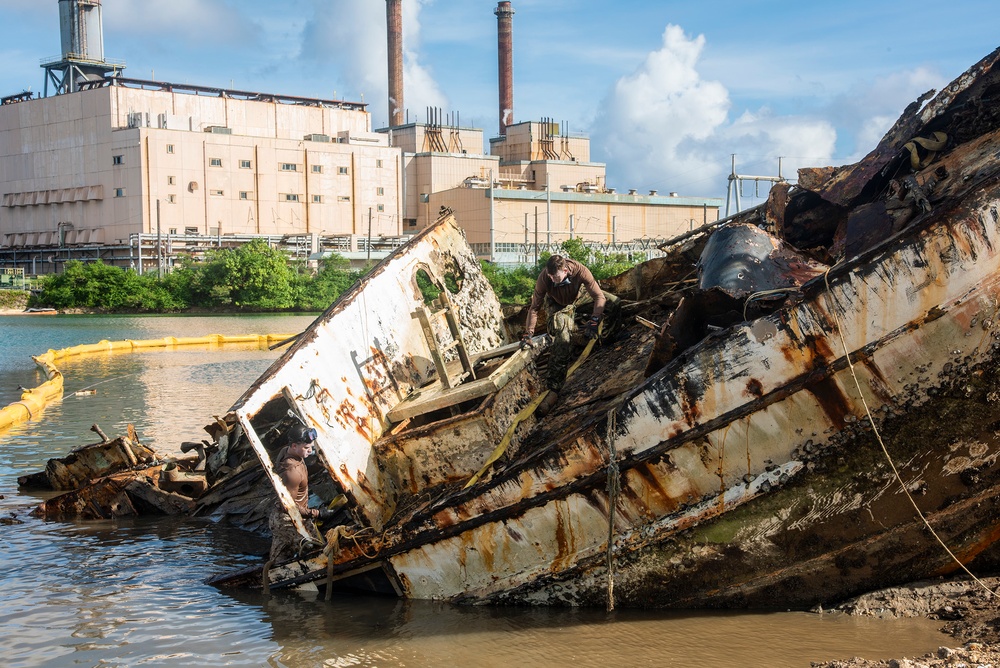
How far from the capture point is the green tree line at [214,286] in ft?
160

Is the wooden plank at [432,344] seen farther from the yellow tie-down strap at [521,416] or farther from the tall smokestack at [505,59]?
the tall smokestack at [505,59]

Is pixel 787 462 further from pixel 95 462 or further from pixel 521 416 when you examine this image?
pixel 95 462

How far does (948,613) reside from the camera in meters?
5.45

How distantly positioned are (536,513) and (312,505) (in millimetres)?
2542

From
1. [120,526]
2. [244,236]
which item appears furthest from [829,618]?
[244,236]

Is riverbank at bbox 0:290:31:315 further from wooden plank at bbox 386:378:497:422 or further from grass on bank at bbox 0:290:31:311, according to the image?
wooden plank at bbox 386:378:497:422

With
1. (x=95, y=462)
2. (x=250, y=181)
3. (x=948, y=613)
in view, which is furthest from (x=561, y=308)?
(x=250, y=181)

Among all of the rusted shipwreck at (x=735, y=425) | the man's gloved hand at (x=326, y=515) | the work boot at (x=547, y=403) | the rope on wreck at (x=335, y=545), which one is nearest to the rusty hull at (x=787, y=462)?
the rusted shipwreck at (x=735, y=425)

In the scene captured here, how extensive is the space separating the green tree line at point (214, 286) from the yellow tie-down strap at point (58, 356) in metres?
17.9

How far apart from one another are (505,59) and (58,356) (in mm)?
53048

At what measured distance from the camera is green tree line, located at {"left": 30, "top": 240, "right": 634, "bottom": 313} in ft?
160

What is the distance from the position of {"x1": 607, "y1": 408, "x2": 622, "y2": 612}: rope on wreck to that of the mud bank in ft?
4.53

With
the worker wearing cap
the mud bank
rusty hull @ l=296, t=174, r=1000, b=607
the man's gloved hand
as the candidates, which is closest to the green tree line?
the man's gloved hand

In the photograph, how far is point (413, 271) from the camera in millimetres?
8023
